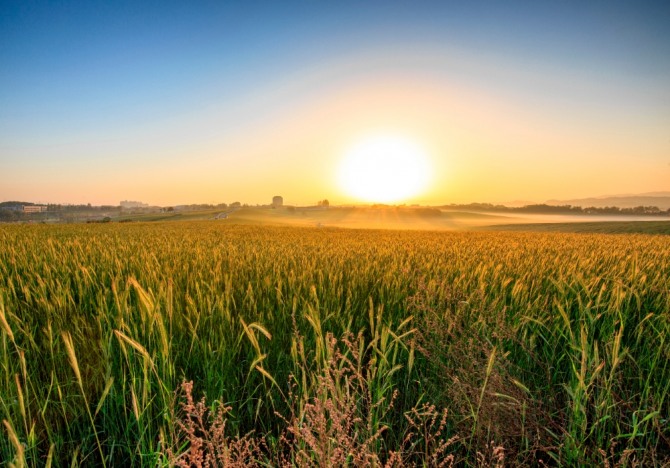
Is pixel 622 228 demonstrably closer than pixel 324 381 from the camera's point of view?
No

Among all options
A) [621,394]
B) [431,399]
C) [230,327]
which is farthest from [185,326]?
[621,394]

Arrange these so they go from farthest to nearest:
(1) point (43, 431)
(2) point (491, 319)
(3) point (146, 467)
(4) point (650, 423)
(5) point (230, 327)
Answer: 1. (2) point (491, 319)
2. (5) point (230, 327)
3. (4) point (650, 423)
4. (1) point (43, 431)
5. (3) point (146, 467)

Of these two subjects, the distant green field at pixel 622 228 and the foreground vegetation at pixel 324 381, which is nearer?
the foreground vegetation at pixel 324 381

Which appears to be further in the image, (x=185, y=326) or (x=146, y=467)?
(x=185, y=326)

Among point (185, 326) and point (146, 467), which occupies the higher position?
point (185, 326)

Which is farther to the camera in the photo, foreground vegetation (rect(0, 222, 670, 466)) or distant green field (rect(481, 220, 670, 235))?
distant green field (rect(481, 220, 670, 235))

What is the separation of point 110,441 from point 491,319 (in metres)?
2.61

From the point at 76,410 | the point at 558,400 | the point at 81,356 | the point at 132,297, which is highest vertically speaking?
the point at 132,297

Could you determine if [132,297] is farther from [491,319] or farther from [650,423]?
[650,423]

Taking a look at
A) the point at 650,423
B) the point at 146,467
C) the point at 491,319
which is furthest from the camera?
the point at 491,319

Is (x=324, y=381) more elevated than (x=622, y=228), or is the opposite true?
(x=324, y=381)

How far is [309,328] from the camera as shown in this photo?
97.7 inches

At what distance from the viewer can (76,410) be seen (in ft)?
6.19

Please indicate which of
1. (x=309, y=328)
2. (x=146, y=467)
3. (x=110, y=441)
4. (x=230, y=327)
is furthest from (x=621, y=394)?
(x=110, y=441)
